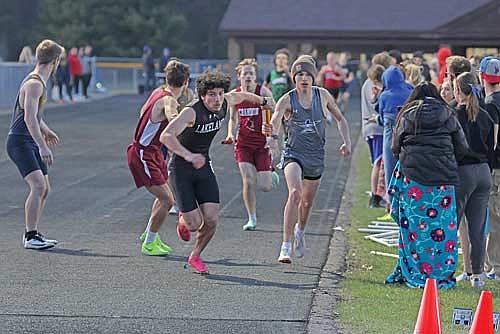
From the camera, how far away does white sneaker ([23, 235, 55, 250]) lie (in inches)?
407

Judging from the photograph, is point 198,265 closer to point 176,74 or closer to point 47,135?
point 176,74

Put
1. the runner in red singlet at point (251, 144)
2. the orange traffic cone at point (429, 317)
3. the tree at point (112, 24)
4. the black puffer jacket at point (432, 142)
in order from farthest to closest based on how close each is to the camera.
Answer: the tree at point (112, 24)
the runner in red singlet at point (251, 144)
the black puffer jacket at point (432, 142)
the orange traffic cone at point (429, 317)

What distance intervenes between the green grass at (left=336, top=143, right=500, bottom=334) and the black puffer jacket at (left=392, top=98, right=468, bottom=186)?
92cm

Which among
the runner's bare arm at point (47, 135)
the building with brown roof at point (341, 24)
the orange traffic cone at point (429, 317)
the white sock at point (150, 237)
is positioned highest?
the building with brown roof at point (341, 24)

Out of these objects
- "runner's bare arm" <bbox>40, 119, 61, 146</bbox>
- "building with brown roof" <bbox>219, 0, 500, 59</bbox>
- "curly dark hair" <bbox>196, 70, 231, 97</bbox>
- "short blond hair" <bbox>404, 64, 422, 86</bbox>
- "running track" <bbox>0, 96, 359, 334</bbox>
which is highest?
"building with brown roof" <bbox>219, 0, 500, 59</bbox>

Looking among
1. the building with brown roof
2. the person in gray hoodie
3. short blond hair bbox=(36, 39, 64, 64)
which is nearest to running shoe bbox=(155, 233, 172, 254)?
short blond hair bbox=(36, 39, 64, 64)

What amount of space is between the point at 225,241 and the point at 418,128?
10.1 ft

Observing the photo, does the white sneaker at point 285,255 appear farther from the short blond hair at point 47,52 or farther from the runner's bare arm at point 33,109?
the short blond hair at point 47,52

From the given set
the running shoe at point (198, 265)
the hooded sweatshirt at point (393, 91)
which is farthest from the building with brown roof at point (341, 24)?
Answer: the running shoe at point (198, 265)

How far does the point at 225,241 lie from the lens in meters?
11.2

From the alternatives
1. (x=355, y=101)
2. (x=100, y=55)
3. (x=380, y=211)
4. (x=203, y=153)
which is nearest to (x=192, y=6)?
(x=100, y=55)

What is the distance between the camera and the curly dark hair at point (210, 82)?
29.6 ft

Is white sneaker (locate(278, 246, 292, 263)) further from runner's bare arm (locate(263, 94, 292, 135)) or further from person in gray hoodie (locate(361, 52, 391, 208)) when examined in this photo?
person in gray hoodie (locate(361, 52, 391, 208))

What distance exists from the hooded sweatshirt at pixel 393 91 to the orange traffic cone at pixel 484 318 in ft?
Result: 17.8
